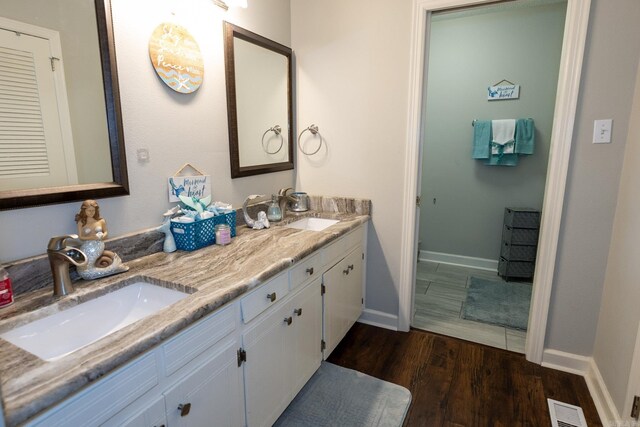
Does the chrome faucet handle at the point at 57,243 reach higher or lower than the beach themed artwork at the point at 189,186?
lower

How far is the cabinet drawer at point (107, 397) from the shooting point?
0.71 meters

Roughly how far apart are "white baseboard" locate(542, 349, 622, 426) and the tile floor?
19 cm

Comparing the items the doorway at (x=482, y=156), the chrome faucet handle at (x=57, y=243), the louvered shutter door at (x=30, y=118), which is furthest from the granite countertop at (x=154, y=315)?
the doorway at (x=482, y=156)

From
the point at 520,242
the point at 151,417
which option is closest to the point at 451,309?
the point at 520,242

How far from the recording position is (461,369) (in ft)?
6.70

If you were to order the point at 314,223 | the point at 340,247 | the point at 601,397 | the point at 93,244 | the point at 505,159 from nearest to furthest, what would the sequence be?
the point at 93,244, the point at 601,397, the point at 340,247, the point at 314,223, the point at 505,159

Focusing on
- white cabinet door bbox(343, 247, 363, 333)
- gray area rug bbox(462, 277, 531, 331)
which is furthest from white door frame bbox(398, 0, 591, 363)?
gray area rug bbox(462, 277, 531, 331)

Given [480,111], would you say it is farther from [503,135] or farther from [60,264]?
[60,264]

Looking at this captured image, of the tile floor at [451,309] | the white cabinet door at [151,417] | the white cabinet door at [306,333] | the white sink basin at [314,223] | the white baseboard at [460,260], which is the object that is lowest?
the tile floor at [451,309]

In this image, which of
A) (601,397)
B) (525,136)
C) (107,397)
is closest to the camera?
(107,397)

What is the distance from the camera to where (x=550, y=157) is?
191 centimetres

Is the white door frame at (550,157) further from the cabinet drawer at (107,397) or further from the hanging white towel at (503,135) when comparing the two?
the cabinet drawer at (107,397)

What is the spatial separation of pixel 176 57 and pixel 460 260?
11.0 ft

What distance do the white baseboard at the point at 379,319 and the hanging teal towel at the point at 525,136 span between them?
2066 millimetres
